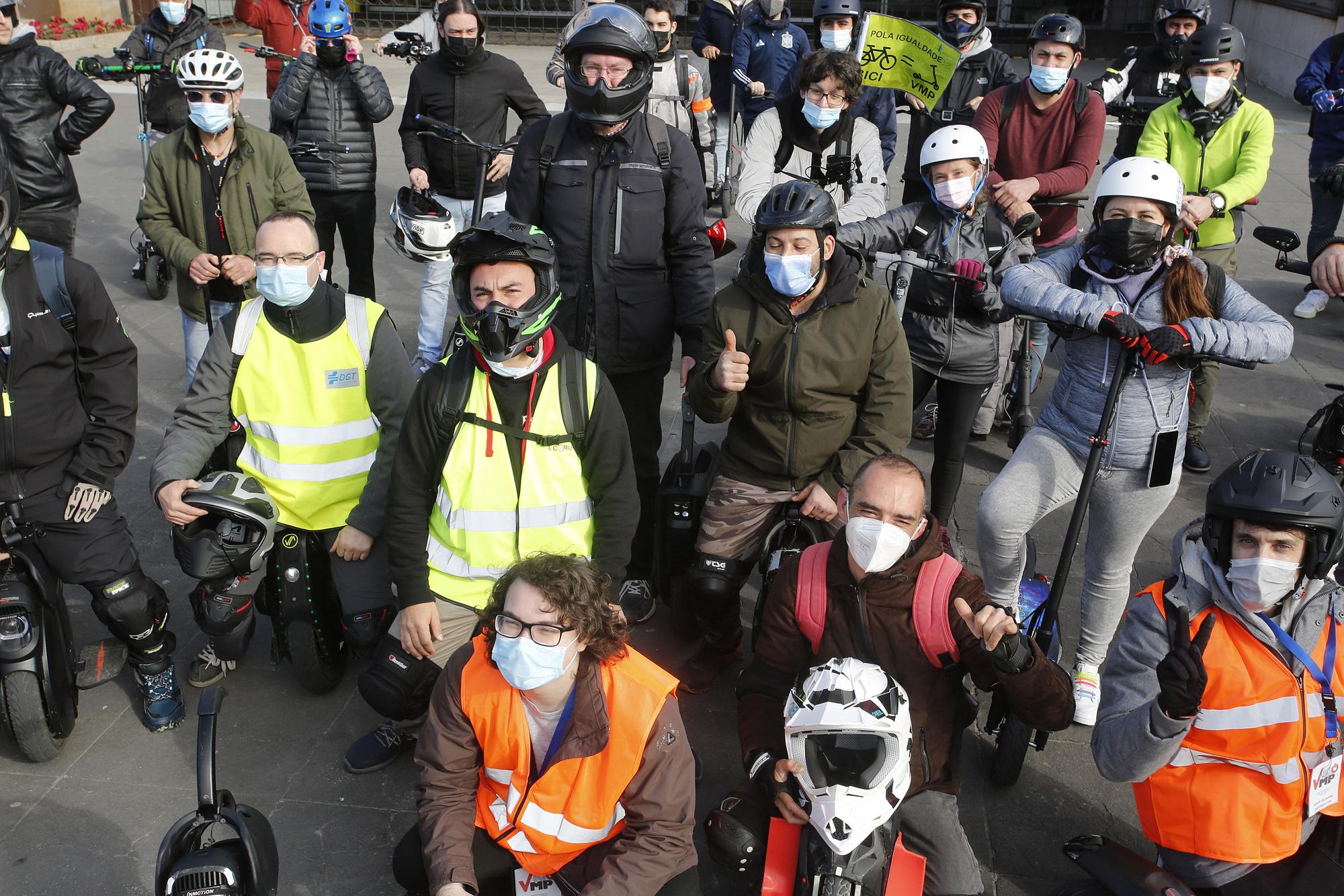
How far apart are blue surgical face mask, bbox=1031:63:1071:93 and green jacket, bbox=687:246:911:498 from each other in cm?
263

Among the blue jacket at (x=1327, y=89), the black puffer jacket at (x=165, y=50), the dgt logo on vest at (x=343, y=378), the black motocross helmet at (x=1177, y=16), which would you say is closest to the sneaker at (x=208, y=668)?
the dgt logo on vest at (x=343, y=378)

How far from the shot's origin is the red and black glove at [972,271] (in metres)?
5.04

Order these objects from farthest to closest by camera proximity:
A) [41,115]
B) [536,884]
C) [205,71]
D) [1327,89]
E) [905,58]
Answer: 1. [1327,89]
2. [41,115]
3. [905,58]
4. [205,71]
5. [536,884]

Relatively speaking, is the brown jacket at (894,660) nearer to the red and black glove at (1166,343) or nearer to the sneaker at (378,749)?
the red and black glove at (1166,343)

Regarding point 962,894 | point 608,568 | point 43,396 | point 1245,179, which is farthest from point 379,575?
point 1245,179

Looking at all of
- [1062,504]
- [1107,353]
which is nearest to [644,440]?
[1062,504]

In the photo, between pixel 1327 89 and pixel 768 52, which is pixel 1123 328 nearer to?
pixel 1327 89

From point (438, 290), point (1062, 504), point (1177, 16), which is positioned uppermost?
point (1177, 16)

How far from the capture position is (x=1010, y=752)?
13.3 ft

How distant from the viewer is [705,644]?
470 centimetres

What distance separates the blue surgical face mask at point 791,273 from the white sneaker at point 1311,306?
20.2 feet

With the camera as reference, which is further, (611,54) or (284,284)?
(611,54)

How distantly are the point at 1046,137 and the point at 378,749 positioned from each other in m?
4.67

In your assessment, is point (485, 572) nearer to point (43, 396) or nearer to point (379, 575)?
point (379, 575)
